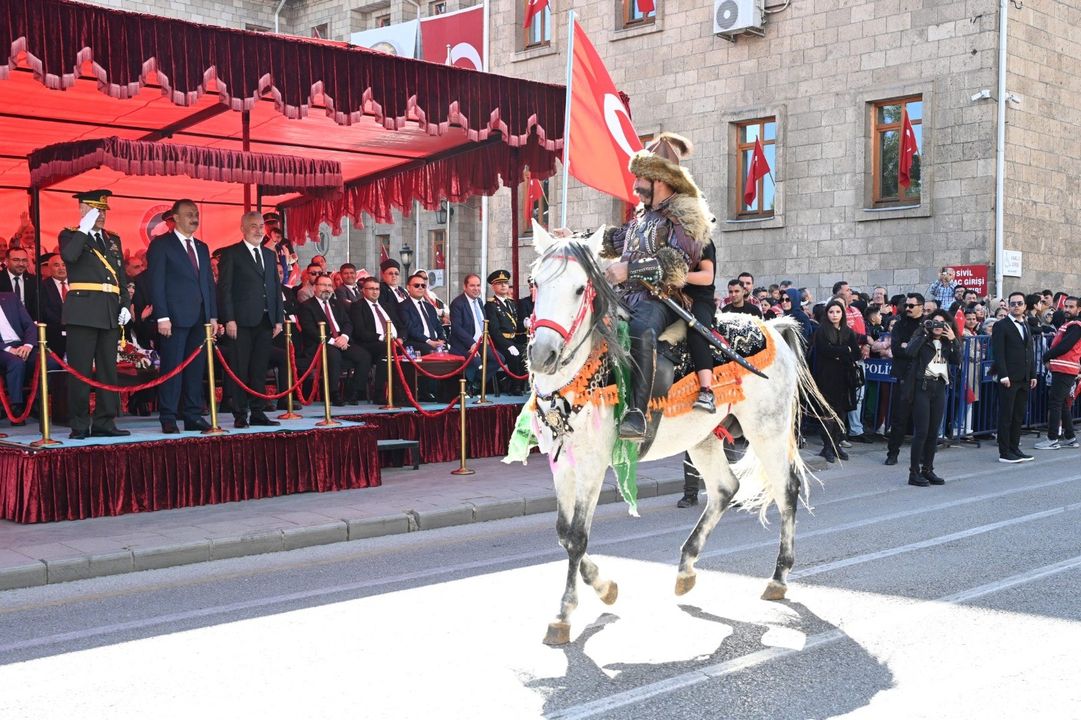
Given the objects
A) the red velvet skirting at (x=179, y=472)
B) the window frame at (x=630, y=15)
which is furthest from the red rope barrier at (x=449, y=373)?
the window frame at (x=630, y=15)

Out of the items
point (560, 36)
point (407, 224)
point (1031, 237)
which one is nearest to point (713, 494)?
point (1031, 237)

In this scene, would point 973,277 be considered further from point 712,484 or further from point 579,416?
point 579,416

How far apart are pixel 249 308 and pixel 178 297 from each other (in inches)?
29.6

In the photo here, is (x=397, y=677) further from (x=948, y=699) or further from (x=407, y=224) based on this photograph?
(x=407, y=224)

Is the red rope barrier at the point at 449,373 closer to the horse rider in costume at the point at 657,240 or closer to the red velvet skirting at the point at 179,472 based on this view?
the red velvet skirting at the point at 179,472

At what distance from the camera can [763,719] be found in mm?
4637

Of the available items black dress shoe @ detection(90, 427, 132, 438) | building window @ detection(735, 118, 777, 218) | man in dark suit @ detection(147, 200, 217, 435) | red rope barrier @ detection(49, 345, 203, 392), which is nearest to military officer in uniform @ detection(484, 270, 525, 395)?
man in dark suit @ detection(147, 200, 217, 435)

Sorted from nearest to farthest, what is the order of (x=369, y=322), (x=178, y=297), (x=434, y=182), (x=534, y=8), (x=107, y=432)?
(x=107, y=432), (x=178, y=297), (x=369, y=322), (x=434, y=182), (x=534, y=8)

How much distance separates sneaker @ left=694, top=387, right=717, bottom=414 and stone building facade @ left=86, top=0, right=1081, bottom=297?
54.7 feet

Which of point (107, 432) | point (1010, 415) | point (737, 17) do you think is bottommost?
point (1010, 415)

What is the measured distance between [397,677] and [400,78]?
27.7ft

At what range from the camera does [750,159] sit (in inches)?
1003

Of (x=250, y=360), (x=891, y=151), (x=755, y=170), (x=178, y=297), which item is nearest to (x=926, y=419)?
(x=250, y=360)

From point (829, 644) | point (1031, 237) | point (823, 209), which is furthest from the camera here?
point (823, 209)
